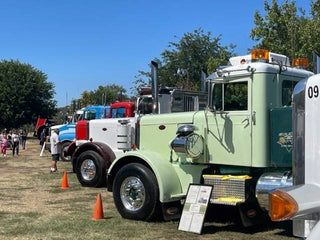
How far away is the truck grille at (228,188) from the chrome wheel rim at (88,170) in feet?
19.5

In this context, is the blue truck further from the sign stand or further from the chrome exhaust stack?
the sign stand

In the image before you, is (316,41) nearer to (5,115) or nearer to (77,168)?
(77,168)

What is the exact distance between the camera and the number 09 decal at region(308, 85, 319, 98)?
2697mm

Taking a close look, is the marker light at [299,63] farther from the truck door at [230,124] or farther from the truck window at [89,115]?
the truck window at [89,115]

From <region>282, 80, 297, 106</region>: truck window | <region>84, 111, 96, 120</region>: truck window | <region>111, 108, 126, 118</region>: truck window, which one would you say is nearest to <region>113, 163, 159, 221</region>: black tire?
<region>282, 80, 297, 106</region>: truck window

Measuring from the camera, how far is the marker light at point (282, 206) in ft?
7.88

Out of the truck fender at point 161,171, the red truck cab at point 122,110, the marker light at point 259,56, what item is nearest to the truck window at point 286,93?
the marker light at point 259,56

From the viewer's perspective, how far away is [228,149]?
7020mm

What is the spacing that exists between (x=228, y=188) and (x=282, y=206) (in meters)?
4.49

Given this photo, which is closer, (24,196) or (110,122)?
→ (24,196)

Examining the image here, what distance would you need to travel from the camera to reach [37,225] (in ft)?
24.9

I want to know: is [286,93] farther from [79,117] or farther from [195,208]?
[79,117]

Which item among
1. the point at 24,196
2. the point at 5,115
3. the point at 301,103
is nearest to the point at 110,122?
the point at 24,196

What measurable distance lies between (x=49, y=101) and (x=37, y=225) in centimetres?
4625
